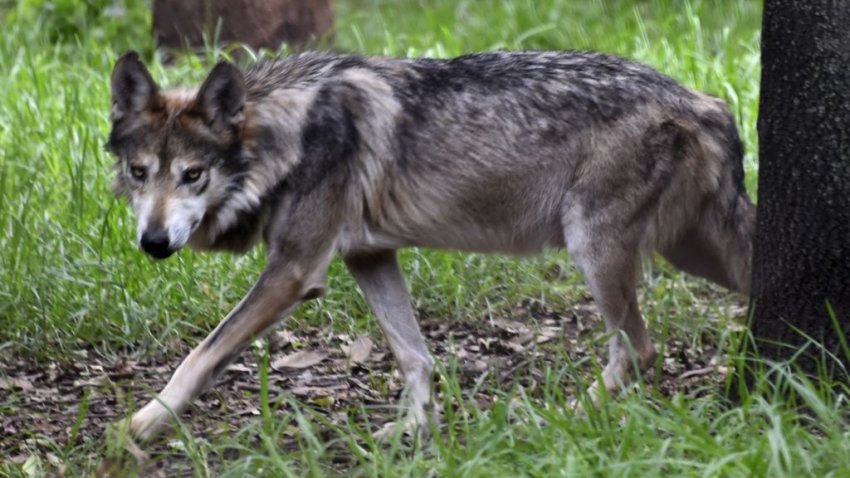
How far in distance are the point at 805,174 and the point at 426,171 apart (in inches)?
56.5

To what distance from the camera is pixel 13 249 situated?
20.0 feet

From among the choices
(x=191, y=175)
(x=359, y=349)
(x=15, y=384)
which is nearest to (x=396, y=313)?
(x=359, y=349)

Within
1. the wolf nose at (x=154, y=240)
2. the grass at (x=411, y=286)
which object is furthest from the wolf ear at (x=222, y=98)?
the grass at (x=411, y=286)

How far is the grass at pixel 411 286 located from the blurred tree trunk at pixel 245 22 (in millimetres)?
413

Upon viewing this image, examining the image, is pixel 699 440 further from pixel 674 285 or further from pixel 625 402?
pixel 674 285

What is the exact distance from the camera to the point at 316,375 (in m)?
5.73

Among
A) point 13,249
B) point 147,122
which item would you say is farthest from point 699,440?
point 13,249

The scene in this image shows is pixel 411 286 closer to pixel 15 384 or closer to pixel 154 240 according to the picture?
pixel 15 384

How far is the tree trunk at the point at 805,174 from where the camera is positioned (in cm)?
428

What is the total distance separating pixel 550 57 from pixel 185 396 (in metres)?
1.97

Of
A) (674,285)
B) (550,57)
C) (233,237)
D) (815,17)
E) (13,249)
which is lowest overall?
(674,285)

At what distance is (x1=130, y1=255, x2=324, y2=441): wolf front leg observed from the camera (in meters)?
4.56

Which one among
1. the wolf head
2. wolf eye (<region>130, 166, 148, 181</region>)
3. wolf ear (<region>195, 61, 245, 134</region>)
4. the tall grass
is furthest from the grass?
wolf ear (<region>195, 61, 245, 134</region>)

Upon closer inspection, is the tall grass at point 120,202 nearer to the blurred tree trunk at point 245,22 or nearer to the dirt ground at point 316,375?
the dirt ground at point 316,375
